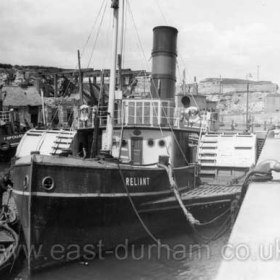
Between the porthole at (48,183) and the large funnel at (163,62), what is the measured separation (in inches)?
244

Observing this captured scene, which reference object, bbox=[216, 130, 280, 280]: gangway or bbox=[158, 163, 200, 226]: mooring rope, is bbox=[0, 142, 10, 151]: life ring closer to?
bbox=[158, 163, 200, 226]: mooring rope

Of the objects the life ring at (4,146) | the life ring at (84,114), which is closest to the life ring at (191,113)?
the life ring at (84,114)

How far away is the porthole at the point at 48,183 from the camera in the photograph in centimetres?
860

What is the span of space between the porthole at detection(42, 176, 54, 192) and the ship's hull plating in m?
0.05

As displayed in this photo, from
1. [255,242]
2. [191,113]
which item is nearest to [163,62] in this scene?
[191,113]

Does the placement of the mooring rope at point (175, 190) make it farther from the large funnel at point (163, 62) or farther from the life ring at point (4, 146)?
the life ring at point (4, 146)

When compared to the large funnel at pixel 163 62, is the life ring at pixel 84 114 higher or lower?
lower

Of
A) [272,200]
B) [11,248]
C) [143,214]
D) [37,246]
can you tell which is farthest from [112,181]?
[272,200]

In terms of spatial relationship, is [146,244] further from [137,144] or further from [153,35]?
[153,35]

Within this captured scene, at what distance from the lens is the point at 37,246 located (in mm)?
8750

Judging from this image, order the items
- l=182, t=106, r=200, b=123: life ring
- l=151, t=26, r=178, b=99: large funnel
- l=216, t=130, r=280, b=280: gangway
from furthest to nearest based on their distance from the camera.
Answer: l=182, t=106, r=200, b=123: life ring → l=151, t=26, r=178, b=99: large funnel → l=216, t=130, r=280, b=280: gangway

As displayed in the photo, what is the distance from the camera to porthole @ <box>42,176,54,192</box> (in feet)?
28.2

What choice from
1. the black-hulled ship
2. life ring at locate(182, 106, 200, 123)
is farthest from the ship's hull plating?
life ring at locate(182, 106, 200, 123)

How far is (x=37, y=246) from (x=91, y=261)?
147 centimetres
